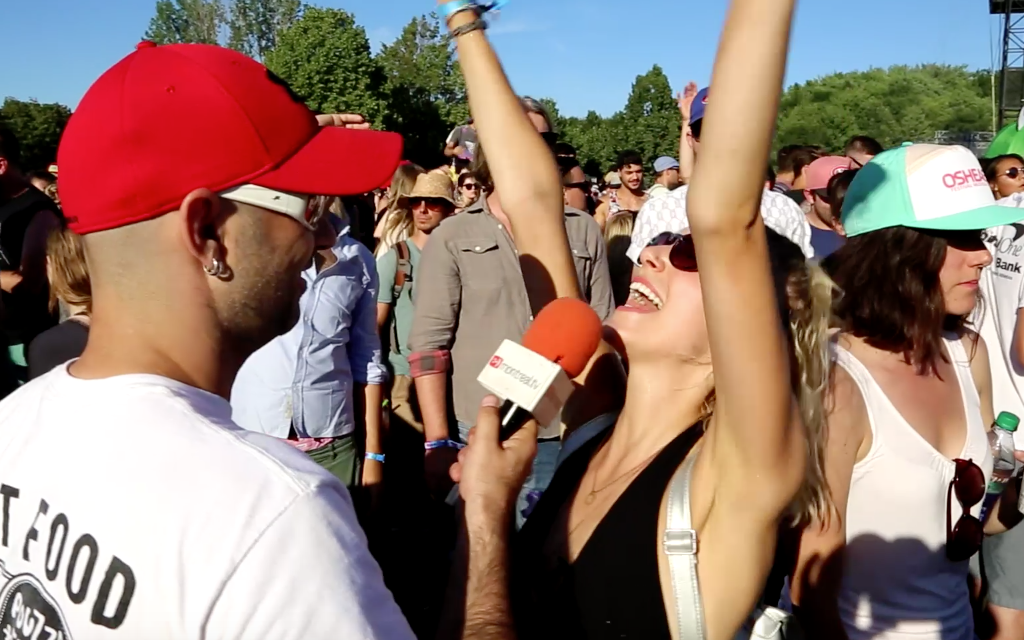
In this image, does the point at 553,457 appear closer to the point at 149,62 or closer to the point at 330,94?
the point at 149,62

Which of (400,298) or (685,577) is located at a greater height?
(400,298)

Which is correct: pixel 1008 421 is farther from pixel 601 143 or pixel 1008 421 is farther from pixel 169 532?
pixel 601 143

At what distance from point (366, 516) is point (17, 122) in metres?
36.7

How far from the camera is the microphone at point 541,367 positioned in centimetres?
155

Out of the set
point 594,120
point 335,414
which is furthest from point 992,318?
Result: point 594,120

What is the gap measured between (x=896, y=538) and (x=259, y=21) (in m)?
72.6

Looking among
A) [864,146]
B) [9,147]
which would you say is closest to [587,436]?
[9,147]

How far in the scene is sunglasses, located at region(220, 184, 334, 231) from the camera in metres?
1.31

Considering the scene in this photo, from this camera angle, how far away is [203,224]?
4.26ft

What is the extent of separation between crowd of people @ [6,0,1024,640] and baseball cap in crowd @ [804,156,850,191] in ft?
11.7

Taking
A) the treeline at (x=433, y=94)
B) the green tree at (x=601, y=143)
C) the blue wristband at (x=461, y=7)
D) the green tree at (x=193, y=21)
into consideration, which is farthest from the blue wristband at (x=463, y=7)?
the green tree at (x=193, y=21)

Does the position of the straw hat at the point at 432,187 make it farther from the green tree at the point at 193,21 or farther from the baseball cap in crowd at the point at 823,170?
the green tree at the point at 193,21

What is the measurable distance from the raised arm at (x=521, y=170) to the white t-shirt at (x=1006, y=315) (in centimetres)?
235

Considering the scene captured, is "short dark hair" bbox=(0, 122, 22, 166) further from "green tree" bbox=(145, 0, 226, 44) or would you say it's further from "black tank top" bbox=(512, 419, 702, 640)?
"green tree" bbox=(145, 0, 226, 44)
